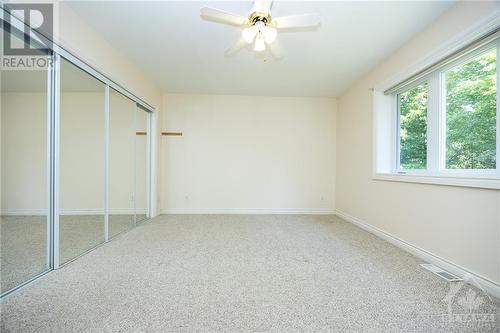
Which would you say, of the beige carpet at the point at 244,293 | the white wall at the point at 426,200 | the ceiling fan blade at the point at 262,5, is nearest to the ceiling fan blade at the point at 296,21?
the ceiling fan blade at the point at 262,5

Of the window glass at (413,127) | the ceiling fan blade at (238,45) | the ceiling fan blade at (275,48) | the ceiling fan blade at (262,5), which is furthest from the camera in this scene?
the window glass at (413,127)

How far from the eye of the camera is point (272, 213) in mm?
4461

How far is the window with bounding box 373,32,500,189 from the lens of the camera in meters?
1.81

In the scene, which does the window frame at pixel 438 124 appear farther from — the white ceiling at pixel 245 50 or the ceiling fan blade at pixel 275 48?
the ceiling fan blade at pixel 275 48

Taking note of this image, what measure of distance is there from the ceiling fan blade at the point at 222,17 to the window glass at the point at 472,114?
6.86 feet

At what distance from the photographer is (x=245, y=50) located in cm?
275

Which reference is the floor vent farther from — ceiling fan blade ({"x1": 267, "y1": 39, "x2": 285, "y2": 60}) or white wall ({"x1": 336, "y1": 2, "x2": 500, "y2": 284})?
ceiling fan blade ({"x1": 267, "y1": 39, "x2": 285, "y2": 60})

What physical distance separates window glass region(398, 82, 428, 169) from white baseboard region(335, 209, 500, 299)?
0.91 m

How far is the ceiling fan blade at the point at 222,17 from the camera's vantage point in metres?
1.67

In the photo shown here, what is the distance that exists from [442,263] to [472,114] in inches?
55.0

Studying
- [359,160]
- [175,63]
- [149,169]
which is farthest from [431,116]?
[149,169]

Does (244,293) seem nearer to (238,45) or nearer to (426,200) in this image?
(426,200)

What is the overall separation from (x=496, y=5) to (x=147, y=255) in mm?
3701

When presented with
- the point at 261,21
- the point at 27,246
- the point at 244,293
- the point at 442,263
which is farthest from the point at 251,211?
the point at 261,21
